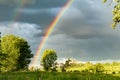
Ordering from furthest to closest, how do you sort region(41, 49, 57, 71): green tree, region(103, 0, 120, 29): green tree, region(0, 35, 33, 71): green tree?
region(41, 49, 57, 71): green tree, region(0, 35, 33, 71): green tree, region(103, 0, 120, 29): green tree

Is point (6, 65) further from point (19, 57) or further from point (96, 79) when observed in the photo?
point (96, 79)

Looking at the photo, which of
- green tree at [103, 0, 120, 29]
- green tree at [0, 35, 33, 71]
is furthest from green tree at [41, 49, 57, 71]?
green tree at [103, 0, 120, 29]

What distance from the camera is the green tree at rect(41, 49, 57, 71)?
462ft

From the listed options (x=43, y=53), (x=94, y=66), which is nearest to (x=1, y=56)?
(x=94, y=66)

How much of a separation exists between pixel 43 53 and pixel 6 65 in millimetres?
34180

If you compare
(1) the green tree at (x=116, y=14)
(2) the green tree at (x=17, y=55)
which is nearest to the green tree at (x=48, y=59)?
(2) the green tree at (x=17, y=55)

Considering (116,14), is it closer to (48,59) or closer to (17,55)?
(17,55)

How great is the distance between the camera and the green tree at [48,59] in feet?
462

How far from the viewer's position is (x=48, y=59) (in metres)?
146

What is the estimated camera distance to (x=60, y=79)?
48.7ft

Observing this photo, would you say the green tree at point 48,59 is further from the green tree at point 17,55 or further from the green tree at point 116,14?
the green tree at point 116,14

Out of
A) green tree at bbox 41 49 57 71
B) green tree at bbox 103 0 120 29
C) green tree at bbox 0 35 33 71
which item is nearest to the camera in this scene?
green tree at bbox 103 0 120 29

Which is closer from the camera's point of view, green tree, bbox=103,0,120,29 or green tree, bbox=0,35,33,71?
green tree, bbox=103,0,120,29

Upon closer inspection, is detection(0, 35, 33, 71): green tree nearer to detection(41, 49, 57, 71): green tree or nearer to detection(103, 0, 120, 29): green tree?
detection(41, 49, 57, 71): green tree
